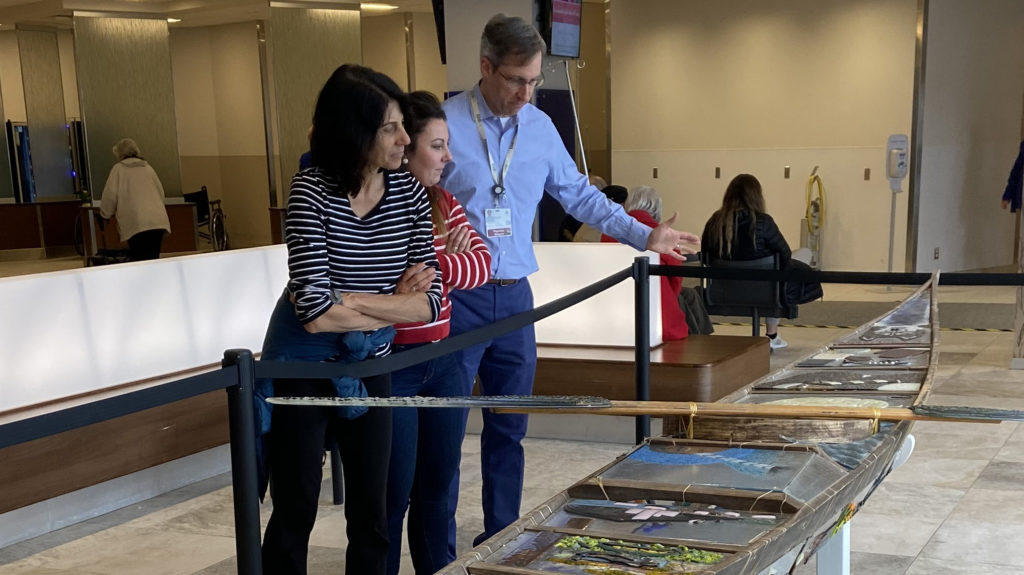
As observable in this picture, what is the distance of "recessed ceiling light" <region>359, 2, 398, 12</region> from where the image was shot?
539 inches

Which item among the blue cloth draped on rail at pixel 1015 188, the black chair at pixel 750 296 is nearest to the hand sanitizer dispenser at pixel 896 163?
the blue cloth draped on rail at pixel 1015 188

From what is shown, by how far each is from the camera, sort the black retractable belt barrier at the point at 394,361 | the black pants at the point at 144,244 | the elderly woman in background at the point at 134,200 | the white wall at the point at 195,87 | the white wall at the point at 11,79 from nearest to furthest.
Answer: the black retractable belt barrier at the point at 394,361 < the elderly woman in background at the point at 134,200 < the black pants at the point at 144,244 < the white wall at the point at 11,79 < the white wall at the point at 195,87

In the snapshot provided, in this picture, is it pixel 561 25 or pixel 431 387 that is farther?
pixel 561 25

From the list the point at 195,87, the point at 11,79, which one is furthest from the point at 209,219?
the point at 11,79

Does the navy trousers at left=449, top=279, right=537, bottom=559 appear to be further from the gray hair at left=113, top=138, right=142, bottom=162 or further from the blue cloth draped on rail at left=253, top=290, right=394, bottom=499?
the gray hair at left=113, top=138, right=142, bottom=162

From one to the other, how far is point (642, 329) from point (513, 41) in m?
1.29

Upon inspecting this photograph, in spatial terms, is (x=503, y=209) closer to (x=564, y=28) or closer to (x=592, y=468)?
(x=592, y=468)

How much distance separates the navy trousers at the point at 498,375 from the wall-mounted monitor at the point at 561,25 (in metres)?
4.44

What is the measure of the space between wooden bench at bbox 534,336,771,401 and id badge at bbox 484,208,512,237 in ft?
6.46

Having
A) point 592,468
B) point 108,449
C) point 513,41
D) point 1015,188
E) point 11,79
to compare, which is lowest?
point 592,468

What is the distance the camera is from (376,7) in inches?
552

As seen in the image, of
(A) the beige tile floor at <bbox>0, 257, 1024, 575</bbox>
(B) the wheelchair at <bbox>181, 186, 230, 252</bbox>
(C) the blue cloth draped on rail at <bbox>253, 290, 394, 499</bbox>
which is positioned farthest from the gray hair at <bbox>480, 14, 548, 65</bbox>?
(B) the wheelchair at <bbox>181, 186, 230, 252</bbox>

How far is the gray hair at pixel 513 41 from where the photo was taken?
9.63 ft

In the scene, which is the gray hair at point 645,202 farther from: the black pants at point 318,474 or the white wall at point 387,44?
the white wall at point 387,44
